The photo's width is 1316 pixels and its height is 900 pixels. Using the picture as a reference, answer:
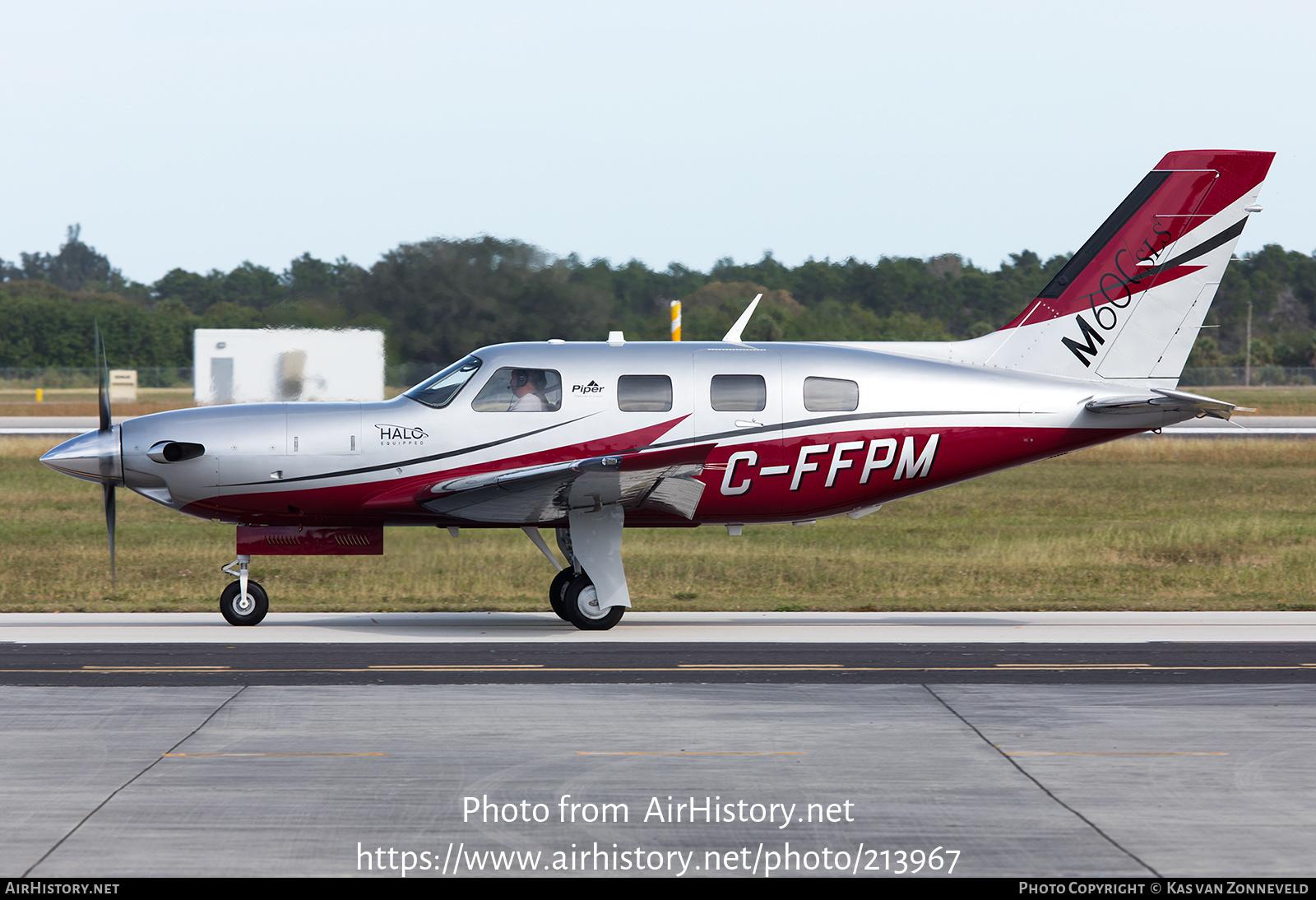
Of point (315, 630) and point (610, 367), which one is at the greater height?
point (610, 367)

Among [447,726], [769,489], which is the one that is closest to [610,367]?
[769,489]

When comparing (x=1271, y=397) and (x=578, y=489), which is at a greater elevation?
(x=578, y=489)

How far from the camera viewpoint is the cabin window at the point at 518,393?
14547 mm

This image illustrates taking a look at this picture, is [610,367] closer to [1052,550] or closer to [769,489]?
[769,489]

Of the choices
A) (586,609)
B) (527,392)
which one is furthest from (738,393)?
(586,609)

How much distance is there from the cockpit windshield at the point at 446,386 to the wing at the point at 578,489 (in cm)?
92

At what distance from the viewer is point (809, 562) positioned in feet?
67.2

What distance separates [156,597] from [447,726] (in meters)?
9.39

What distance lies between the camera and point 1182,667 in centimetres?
1216

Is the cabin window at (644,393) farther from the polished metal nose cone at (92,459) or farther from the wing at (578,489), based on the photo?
the polished metal nose cone at (92,459)

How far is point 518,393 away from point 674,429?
1.76 metres

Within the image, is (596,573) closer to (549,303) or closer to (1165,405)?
(1165,405)

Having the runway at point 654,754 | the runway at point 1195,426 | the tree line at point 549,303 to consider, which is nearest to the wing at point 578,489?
the runway at point 654,754

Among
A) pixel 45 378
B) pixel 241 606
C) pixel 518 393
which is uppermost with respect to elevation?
pixel 518 393
